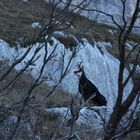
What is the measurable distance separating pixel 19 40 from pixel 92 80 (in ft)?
8.55

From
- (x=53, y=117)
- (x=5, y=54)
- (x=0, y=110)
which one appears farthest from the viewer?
(x=5, y=54)

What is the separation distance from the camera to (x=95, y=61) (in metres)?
17.8

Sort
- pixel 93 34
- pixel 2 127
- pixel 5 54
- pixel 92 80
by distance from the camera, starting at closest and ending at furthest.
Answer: pixel 2 127
pixel 5 54
pixel 92 80
pixel 93 34

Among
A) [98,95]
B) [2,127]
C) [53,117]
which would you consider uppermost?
[2,127]

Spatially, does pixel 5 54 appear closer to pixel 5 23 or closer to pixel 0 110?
pixel 5 23

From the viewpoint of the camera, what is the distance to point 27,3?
75.3ft

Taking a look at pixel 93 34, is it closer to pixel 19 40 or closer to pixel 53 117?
pixel 19 40

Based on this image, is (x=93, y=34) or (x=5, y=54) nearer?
(x=5, y=54)

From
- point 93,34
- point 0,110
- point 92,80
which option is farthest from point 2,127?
point 93,34

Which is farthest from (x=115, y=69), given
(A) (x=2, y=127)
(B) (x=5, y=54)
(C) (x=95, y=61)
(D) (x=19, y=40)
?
(A) (x=2, y=127)

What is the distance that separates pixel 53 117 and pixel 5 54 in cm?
604

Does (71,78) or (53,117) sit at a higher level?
(53,117)

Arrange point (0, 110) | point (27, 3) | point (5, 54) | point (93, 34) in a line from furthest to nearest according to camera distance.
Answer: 1. point (27, 3)
2. point (93, 34)
3. point (5, 54)
4. point (0, 110)

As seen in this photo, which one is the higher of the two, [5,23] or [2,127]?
[2,127]
